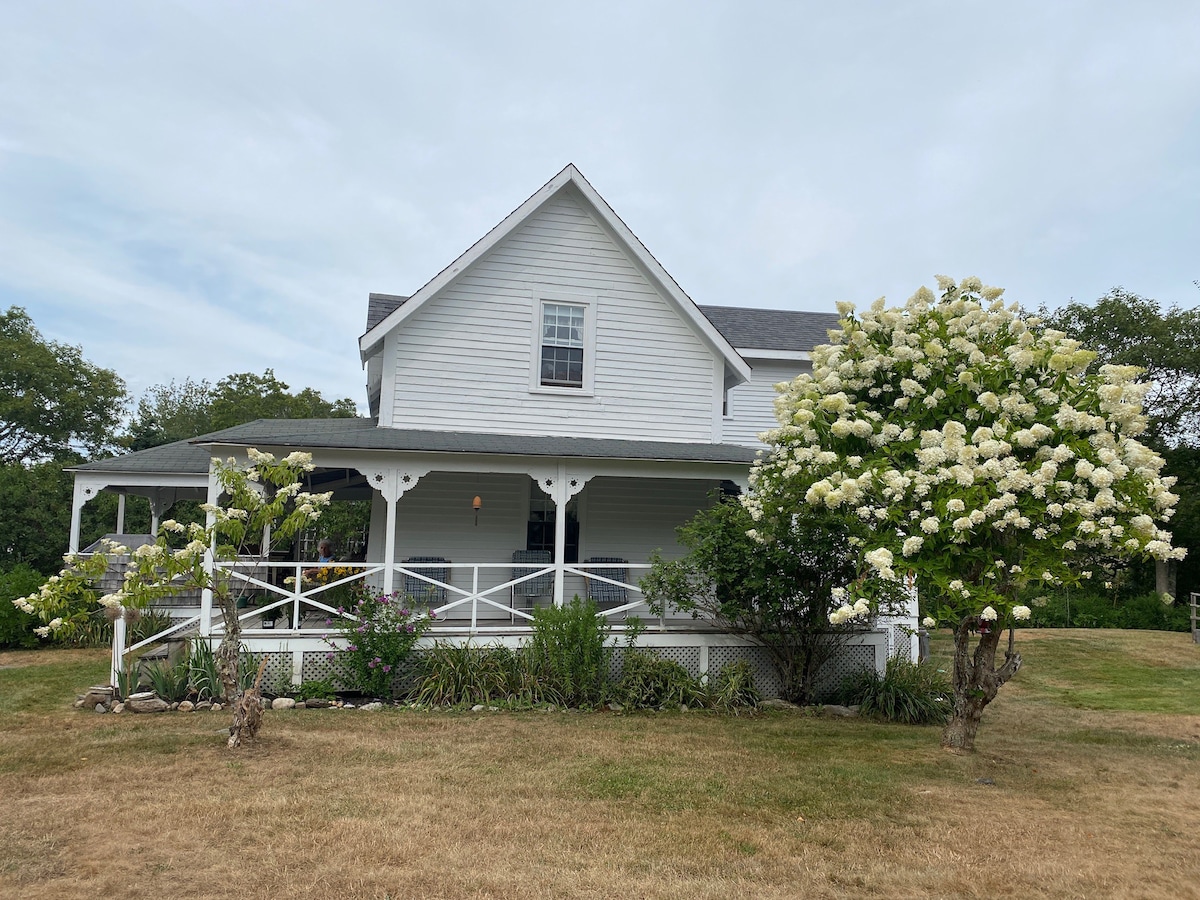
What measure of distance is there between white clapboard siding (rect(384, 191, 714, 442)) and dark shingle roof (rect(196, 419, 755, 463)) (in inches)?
16.3

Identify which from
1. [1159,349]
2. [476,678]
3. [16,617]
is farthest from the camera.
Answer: [1159,349]

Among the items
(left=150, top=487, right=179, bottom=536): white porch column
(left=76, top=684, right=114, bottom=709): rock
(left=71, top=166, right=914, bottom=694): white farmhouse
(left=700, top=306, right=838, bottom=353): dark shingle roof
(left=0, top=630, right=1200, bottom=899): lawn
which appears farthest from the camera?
(left=150, top=487, right=179, bottom=536): white porch column

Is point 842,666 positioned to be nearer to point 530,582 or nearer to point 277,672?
point 530,582

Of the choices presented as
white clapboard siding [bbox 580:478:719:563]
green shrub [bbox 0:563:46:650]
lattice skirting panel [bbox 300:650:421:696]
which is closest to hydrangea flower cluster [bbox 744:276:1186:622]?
lattice skirting panel [bbox 300:650:421:696]

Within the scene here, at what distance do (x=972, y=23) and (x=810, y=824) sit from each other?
13.5 metres

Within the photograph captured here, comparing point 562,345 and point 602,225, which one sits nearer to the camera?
point 562,345

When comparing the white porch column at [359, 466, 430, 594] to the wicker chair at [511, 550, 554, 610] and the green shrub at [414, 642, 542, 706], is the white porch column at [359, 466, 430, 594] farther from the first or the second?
the wicker chair at [511, 550, 554, 610]

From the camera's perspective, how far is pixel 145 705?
1054 centimetres

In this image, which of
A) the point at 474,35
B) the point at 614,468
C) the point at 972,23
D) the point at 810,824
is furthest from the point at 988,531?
the point at 474,35

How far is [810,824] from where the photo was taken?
657 centimetres

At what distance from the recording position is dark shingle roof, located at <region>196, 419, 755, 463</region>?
11.6 metres

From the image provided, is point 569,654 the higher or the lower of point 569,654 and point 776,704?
the higher

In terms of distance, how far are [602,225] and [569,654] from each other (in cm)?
742

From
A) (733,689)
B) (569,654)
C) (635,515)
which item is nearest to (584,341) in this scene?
(635,515)
